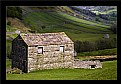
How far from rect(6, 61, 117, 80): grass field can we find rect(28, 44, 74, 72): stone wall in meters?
A: 0.54

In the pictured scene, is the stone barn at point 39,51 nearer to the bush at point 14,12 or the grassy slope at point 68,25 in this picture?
the grassy slope at point 68,25

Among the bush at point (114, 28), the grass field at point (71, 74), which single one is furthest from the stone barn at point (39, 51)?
the bush at point (114, 28)

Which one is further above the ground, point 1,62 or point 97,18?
point 97,18

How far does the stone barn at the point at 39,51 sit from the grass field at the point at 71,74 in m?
0.67

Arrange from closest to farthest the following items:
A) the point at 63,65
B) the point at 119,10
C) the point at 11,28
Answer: the point at 119,10 → the point at 11,28 → the point at 63,65

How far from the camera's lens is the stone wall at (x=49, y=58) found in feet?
68.9

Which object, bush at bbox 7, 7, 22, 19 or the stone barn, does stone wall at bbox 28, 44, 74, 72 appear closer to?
the stone barn

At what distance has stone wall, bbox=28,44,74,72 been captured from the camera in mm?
21016

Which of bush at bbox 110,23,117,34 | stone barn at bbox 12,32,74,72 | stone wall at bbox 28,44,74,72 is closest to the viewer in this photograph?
bush at bbox 110,23,117,34

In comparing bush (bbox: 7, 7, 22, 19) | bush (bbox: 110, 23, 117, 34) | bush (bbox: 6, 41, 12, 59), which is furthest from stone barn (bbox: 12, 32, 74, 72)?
bush (bbox: 110, 23, 117, 34)

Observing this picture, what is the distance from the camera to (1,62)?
711 inches
